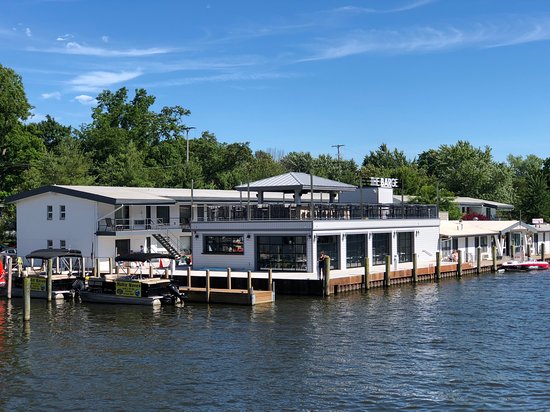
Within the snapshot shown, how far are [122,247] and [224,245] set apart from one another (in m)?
11.4

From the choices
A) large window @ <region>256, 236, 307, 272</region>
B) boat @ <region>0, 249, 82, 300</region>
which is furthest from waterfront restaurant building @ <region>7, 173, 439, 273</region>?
boat @ <region>0, 249, 82, 300</region>

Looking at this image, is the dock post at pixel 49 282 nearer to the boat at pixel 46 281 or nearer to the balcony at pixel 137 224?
the boat at pixel 46 281

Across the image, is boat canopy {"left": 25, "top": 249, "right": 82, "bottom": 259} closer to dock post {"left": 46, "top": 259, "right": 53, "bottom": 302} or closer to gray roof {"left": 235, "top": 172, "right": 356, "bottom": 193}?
dock post {"left": 46, "top": 259, "right": 53, "bottom": 302}

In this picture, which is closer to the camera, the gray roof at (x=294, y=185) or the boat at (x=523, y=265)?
the gray roof at (x=294, y=185)

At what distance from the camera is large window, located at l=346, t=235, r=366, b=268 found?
181 ft

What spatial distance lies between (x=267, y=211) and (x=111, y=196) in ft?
46.2

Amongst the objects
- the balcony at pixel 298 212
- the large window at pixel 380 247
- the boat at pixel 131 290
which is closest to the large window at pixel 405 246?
the large window at pixel 380 247

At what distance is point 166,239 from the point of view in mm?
64188

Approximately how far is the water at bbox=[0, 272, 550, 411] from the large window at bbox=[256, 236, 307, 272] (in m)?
6.45

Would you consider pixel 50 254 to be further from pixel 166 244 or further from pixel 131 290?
pixel 166 244

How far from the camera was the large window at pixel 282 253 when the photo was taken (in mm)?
52250

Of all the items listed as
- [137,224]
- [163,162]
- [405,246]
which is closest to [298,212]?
[405,246]

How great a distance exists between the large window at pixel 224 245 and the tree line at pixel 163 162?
2870 centimetres

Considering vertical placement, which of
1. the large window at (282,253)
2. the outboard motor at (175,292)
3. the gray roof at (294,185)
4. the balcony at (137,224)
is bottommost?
the outboard motor at (175,292)
